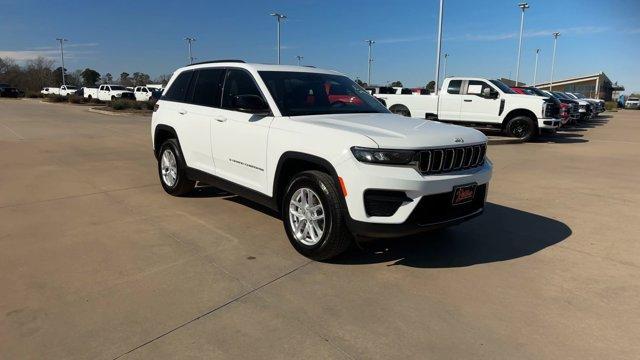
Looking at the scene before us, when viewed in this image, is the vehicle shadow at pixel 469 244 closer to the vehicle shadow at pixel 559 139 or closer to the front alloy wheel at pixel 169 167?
the front alloy wheel at pixel 169 167

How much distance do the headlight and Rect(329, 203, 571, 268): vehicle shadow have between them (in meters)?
0.90

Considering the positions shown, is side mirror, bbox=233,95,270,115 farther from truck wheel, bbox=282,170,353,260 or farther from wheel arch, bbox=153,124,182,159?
wheel arch, bbox=153,124,182,159

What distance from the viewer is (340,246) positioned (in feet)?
13.5

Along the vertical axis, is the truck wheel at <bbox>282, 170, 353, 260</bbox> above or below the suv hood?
below

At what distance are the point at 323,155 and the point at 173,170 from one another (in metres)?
3.29

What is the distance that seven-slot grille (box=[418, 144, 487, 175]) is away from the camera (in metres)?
3.90

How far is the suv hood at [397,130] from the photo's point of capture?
12.6ft

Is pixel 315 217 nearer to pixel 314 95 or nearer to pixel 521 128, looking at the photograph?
pixel 314 95

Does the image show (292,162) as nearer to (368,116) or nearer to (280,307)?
(368,116)

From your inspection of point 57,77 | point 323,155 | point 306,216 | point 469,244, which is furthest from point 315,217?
point 57,77

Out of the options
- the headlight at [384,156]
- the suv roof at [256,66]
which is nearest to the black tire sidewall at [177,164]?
the suv roof at [256,66]

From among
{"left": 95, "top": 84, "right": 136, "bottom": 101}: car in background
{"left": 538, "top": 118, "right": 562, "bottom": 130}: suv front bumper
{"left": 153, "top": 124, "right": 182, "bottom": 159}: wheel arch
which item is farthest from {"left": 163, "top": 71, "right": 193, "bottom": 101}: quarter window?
{"left": 95, "top": 84, "right": 136, "bottom": 101}: car in background

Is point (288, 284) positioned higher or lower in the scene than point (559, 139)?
lower

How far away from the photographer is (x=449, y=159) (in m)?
4.10
